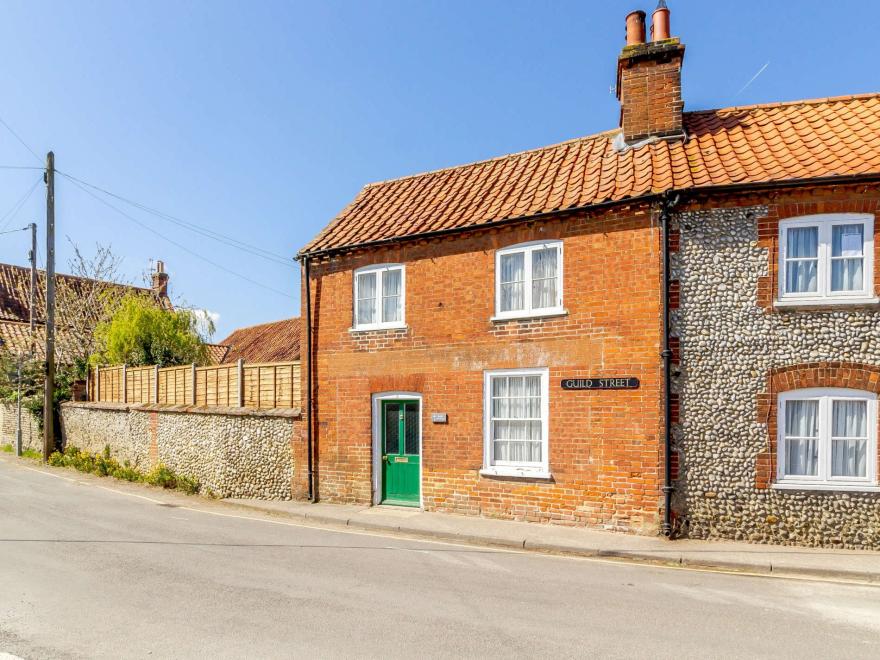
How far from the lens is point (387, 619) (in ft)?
21.8

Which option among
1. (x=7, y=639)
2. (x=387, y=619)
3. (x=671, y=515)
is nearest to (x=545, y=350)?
(x=671, y=515)

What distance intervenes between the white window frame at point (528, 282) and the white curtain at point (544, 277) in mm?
76

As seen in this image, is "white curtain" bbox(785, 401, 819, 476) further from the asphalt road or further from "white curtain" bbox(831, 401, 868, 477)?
the asphalt road

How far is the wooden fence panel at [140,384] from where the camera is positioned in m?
20.4

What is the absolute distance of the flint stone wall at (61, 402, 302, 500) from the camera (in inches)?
604

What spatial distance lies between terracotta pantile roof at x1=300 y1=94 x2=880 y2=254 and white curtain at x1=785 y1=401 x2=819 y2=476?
3777mm

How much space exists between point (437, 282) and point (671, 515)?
21.0 feet

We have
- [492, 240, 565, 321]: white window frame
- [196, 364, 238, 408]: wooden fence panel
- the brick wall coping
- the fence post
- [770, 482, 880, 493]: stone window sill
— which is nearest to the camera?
[770, 482, 880, 493]: stone window sill

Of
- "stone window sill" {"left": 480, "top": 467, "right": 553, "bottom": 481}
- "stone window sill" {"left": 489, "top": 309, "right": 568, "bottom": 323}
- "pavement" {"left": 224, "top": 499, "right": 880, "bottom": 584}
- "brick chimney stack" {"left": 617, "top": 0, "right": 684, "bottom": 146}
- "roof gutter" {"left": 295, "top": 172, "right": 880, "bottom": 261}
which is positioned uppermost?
"brick chimney stack" {"left": 617, "top": 0, "right": 684, "bottom": 146}

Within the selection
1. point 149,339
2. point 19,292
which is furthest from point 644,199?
point 19,292

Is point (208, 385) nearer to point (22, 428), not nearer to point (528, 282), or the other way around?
point (528, 282)

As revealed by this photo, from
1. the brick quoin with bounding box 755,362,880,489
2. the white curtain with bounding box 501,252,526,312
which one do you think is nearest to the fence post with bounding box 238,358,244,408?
the white curtain with bounding box 501,252,526,312

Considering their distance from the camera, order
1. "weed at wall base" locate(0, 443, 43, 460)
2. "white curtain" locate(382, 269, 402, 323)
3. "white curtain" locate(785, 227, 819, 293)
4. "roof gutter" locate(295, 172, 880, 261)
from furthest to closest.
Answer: "weed at wall base" locate(0, 443, 43, 460) → "white curtain" locate(382, 269, 402, 323) → "white curtain" locate(785, 227, 819, 293) → "roof gutter" locate(295, 172, 880, 261)

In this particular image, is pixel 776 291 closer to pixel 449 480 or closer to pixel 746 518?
pixel 746 518
